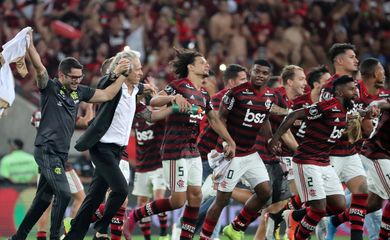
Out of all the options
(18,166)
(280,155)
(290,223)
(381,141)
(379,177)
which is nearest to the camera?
(379,177)

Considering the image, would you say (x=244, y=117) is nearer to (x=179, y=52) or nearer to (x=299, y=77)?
(x=179, y=52)

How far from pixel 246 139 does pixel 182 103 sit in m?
1.48

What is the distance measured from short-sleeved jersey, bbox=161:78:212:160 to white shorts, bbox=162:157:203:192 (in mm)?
67

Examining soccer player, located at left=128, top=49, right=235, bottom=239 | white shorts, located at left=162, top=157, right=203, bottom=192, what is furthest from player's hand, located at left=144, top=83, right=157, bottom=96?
white shorts, located at left=162, top=157, right=203, bottom=192

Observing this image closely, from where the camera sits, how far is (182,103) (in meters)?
11.1

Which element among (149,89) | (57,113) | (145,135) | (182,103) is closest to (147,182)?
(145,135)

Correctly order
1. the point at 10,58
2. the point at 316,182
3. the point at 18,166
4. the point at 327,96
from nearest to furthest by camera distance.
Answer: the point at 10,58
the point at 316,182
the point at 327,96
the point at 18,166

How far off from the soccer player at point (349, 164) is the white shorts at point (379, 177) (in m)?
0.11

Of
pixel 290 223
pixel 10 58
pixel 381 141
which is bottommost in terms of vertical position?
pixel 290 223

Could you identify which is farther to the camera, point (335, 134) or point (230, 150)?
point (335, 134)

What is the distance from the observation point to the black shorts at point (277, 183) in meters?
13.3

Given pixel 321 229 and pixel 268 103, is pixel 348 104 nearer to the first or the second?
pixel 268 103

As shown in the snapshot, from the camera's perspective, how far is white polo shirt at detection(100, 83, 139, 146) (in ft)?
36.7

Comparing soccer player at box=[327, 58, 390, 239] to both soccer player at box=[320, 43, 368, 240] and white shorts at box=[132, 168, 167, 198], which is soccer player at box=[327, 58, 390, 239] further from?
white shorts at box=[132, 168, 167, 198]
